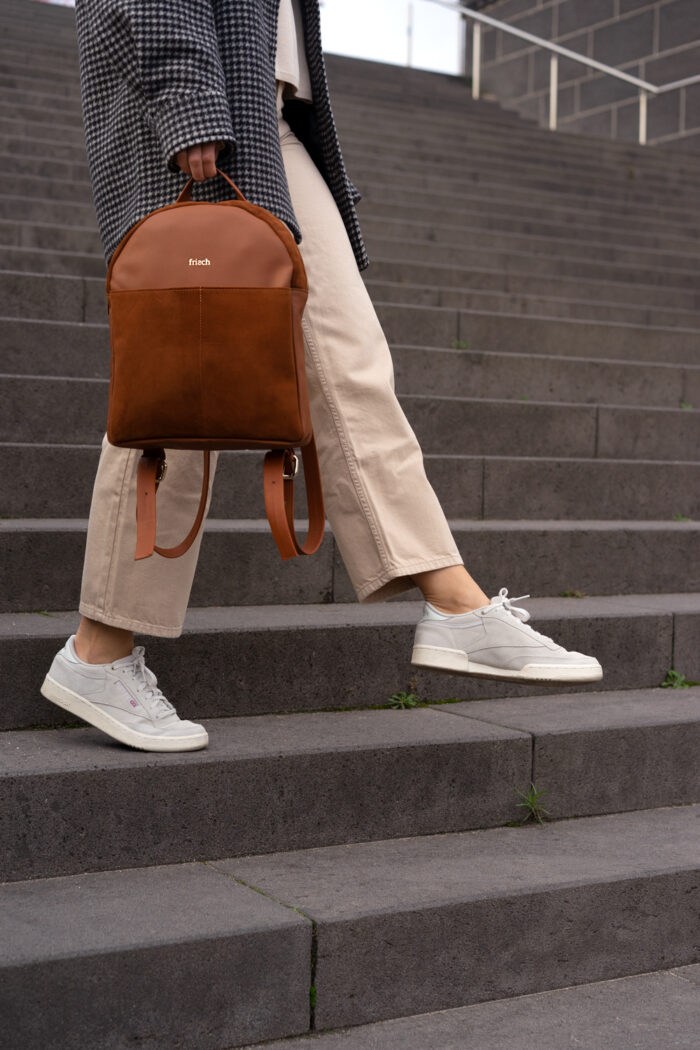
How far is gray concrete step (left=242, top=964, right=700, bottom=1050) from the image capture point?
207 cm

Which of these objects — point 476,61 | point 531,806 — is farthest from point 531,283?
point 476,61

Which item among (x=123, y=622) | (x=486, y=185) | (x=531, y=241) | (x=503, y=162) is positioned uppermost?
(x=503, y=162)

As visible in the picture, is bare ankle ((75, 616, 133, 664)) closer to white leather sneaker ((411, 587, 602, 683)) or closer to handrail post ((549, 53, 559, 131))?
white leather sneaker ((411, 587, 602, 683))

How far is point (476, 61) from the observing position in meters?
13.8

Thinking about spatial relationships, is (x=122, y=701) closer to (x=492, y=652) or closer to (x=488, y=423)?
(x=492, y=652)

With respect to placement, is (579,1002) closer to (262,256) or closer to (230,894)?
(230,894)

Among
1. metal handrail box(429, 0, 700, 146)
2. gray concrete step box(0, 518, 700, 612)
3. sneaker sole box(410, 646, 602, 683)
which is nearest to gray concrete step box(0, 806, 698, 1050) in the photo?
sneaker sole box(410, 646, 602, 683)

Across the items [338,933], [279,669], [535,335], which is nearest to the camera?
[338,933]

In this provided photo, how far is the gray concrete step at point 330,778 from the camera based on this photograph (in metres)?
2.24

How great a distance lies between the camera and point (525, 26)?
16.1 metres

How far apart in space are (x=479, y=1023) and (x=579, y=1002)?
0.22m

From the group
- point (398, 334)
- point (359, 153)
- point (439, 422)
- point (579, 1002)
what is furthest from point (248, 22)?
point (359, 153)

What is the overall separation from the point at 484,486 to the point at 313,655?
1.38 m

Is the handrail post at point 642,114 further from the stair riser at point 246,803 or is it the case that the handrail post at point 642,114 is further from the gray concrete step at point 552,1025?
the gray concrete step at point 552,1025
